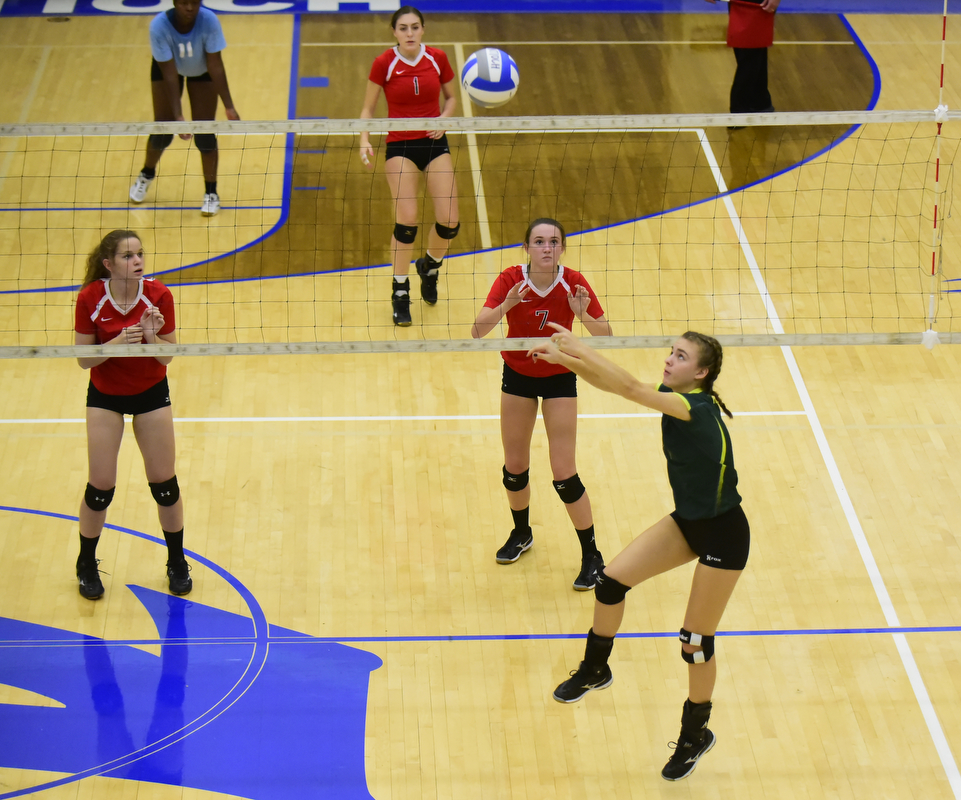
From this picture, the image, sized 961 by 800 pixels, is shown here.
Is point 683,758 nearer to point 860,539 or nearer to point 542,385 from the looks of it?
point 542,385

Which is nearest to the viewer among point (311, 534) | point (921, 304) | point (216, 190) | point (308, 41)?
point (311, 534)

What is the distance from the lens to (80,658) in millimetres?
5480

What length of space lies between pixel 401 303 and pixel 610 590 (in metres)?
3.77

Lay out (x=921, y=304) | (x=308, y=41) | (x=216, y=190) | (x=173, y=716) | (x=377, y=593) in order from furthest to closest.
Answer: (x=308, y=41), (x=216, y=190), (x=921, y=304), (x=377, y=593), (x=173, y=716)

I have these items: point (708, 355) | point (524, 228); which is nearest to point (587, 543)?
point (708, 355)

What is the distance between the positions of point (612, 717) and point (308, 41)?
9340 mm

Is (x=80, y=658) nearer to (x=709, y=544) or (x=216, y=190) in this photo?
(x=709, y=544)

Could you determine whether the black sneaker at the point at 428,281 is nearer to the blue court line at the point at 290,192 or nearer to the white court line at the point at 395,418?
the blue court line at the point at 290,192

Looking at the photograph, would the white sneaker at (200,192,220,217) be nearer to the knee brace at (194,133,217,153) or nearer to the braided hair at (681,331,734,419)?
the knee brace at (194,133,217,153)

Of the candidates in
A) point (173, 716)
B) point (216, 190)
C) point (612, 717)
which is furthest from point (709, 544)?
point (216, 190)

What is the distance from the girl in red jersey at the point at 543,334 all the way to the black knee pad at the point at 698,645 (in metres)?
1.20

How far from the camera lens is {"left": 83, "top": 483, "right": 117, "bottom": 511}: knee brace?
5461 mm

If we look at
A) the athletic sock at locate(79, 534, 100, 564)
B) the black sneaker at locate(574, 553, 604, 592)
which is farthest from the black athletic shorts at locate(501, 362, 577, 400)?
the athletic sock at locate(79, 534, 100, 564)

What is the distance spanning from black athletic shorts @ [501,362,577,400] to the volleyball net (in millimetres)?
1760
